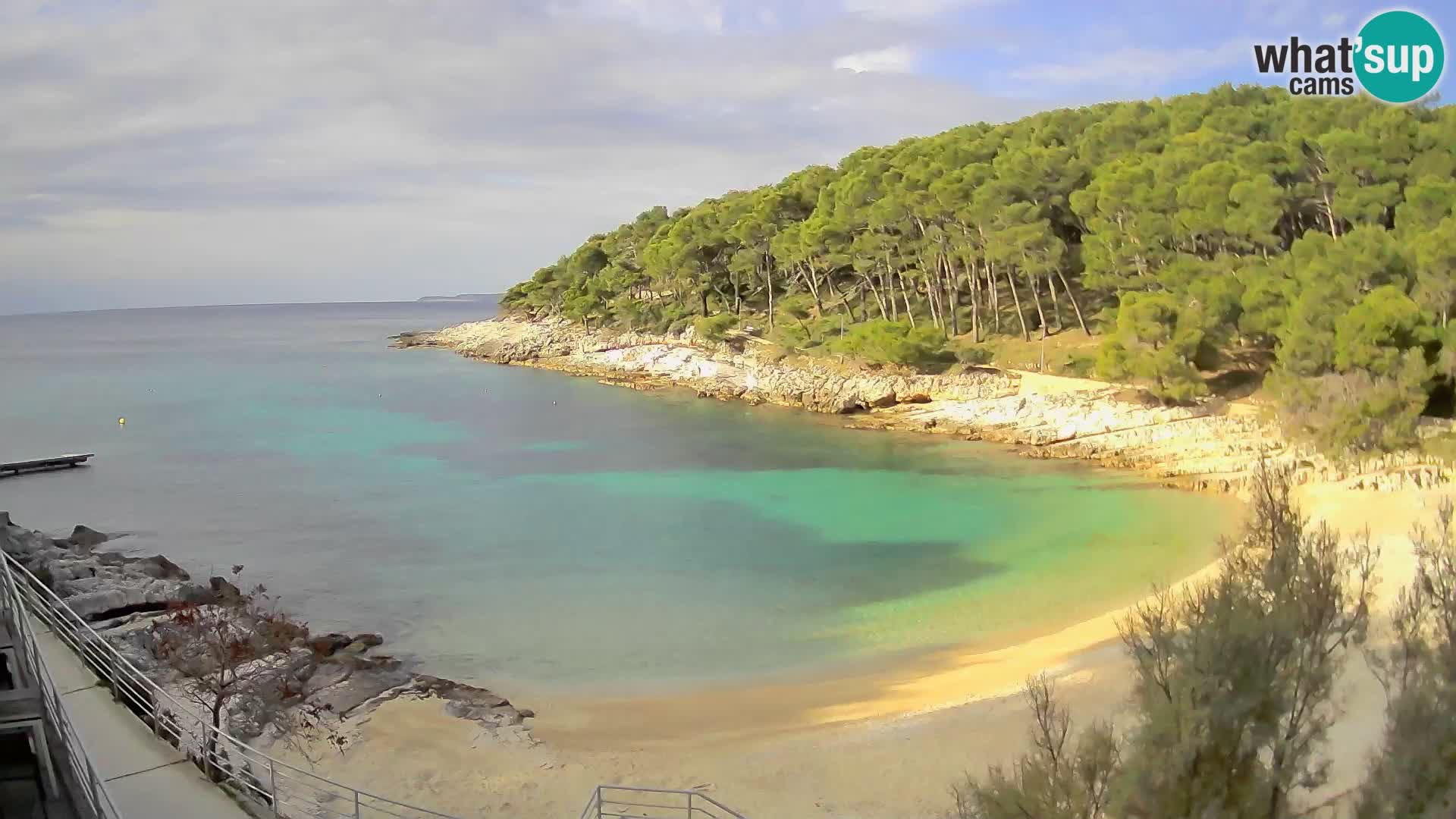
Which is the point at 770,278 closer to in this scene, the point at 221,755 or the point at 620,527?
the point at 620,527

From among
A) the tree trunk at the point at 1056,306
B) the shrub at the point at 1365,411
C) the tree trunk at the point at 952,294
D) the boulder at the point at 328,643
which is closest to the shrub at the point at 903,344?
the tree trunk at the point at 952,294

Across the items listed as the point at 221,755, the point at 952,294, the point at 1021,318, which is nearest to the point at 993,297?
the point at 1021,318

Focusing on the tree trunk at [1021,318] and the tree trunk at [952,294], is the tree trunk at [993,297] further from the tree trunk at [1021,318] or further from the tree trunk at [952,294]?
the tree trunk at [952,294]

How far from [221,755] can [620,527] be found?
1308cm

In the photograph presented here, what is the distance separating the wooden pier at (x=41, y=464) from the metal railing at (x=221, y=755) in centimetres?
2271

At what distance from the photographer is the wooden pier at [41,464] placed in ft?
93.0

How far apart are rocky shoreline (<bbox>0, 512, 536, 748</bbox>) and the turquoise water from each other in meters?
0.78

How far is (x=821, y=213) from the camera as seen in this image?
41500 mm

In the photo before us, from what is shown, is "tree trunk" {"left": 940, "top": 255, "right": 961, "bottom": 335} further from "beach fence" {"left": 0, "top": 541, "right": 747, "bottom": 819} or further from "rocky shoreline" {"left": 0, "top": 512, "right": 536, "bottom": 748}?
"beach fence" {"left": 0, "top": 541, "right": 747, "bottom": 819}

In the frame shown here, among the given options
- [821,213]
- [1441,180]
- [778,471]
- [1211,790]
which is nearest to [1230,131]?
[1441,180]

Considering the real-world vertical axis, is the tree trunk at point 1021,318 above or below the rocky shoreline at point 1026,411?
above

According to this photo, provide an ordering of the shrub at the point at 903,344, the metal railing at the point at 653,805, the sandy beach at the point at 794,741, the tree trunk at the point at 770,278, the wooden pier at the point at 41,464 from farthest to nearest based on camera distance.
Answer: the tree trunk at the point at 770,278, the shrub at the point at 903,344, the wooden pier at the point at 41,464, the sandy beach at the point at 794,741, the metal railing at the point at 653,805

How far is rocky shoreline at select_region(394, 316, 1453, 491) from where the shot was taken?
2203 centimetres

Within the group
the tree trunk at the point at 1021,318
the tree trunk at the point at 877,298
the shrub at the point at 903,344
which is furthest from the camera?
the tree trunk at the point at 877,298
